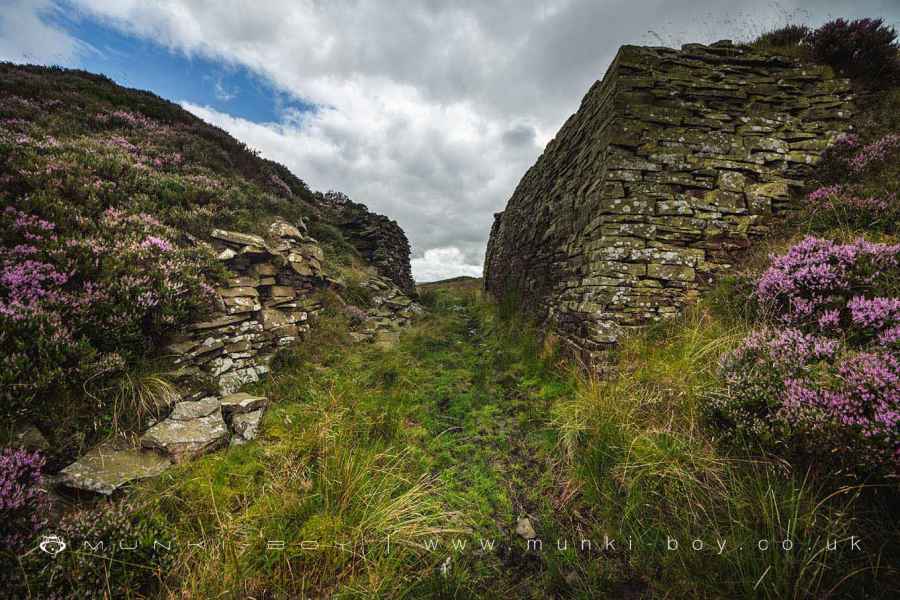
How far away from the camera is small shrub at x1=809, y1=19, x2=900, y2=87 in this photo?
5422mm

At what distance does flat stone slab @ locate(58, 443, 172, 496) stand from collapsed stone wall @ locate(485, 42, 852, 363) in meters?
5.66

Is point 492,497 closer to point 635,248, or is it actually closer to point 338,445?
point 338,445

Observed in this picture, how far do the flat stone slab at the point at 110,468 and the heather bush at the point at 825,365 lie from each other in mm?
5357

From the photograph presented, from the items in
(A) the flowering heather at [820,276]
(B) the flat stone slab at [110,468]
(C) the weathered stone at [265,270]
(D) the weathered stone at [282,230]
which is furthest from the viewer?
(D) the weathered stone at [282,230]

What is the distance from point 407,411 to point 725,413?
12.3 feet

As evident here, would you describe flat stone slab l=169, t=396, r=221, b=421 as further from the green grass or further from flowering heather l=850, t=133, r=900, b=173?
flowering heather l=850, t=133, r=900, b=173

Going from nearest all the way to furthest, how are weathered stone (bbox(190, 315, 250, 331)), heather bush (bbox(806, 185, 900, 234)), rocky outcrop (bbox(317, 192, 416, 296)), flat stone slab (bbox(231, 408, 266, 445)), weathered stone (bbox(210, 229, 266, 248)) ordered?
flat stone slab (bbox(231, 408, 266, 445)), heather bush (bbox(806, 185, 900, 234)), weathered stone (bbox(190, 315, 250, 331)), weathered stone (bbox(210, 229, 266, 248)), rocky outcrop (bbox(317, 192, 416, 296))

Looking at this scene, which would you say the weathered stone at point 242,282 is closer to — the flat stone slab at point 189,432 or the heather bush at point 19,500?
the flat stone slab at point 189,432

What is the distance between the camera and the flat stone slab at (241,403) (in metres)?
4.06

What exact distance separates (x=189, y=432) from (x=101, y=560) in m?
1.61

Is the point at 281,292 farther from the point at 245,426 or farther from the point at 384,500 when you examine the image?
the point at 384,500

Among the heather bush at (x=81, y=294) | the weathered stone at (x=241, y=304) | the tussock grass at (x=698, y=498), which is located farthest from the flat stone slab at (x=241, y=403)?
the tussock grass at (x=698, y=498)

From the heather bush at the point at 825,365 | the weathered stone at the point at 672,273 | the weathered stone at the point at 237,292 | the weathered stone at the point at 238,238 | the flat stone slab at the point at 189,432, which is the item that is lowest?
the flat stone slab at the point at 189,432

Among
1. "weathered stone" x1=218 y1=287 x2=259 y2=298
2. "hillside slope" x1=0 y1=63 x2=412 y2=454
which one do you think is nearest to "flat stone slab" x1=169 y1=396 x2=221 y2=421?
"hillside slope" x1=0 y1=63 x2=412 y2=454
